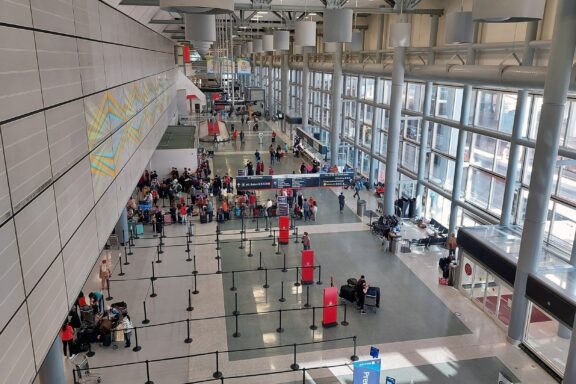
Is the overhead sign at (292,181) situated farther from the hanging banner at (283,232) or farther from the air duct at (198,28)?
the air duct at (198,28)

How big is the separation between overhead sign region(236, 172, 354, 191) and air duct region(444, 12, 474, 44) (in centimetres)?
877

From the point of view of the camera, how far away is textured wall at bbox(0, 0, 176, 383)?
5863 millimetres

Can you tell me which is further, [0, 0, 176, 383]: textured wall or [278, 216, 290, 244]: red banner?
[278, 216, 290, 244]: red banner

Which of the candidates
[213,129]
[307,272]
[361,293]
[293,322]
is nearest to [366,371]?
[293,322]

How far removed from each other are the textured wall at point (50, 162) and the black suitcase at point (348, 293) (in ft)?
23.8

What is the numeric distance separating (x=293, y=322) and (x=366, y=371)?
4194 mm

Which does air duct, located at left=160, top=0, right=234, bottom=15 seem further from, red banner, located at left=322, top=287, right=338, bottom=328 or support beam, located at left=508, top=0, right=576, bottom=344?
red banner, located at left=322, top=287, right=338, bottom=328

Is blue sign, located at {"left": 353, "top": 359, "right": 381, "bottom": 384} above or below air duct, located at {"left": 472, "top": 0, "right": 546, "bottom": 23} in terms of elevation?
below

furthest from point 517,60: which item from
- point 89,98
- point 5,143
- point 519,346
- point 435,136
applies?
point 5,143

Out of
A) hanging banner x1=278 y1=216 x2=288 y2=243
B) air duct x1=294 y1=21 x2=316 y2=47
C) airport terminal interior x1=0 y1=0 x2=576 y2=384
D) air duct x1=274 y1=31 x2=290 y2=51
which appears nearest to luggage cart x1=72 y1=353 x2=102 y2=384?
airport terminal interior x1=0 y1=0 x2=576 y2=384

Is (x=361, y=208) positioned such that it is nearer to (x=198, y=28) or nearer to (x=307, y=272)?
(x=307, y=272)

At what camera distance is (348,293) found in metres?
14.5

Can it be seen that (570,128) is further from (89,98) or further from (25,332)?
(25,332)

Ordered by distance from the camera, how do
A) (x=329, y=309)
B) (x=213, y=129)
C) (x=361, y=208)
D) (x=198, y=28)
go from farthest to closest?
(x=213, y=129) → (x=361, y=208) → (x=329, y=309) → (x=198, y=28)
